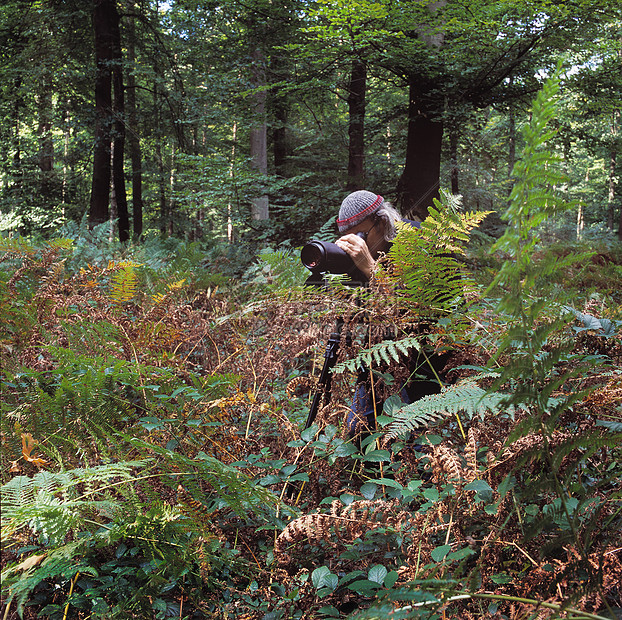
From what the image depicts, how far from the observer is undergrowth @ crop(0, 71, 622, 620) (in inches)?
43.3

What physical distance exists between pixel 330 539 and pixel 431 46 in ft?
20.5

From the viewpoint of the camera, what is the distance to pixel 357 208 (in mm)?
2391

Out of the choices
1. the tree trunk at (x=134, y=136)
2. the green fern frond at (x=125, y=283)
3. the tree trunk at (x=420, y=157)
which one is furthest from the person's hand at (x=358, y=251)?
the tree trunk at (x=134, y=136)

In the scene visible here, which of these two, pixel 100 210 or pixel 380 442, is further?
pixel 100 210

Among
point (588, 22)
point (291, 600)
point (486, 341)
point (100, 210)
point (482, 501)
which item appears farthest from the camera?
point (100, 210)

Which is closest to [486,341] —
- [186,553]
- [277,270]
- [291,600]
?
[291,600]

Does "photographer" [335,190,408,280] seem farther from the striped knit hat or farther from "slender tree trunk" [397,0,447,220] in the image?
"slender tree trunk" [397,0,447,220]

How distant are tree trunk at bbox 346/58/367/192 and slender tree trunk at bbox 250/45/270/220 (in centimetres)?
151

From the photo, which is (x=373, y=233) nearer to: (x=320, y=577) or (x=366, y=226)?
(x=366, y=226)

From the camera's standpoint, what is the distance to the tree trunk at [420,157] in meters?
6.72

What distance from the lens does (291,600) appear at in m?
1.45

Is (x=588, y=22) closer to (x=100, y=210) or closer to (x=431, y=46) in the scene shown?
(x=431, y=46)

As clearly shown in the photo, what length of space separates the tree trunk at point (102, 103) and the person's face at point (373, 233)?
28.2 ft

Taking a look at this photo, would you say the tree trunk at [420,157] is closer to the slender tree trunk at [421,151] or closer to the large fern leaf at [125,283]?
the slender tree trunk at [421,151]
